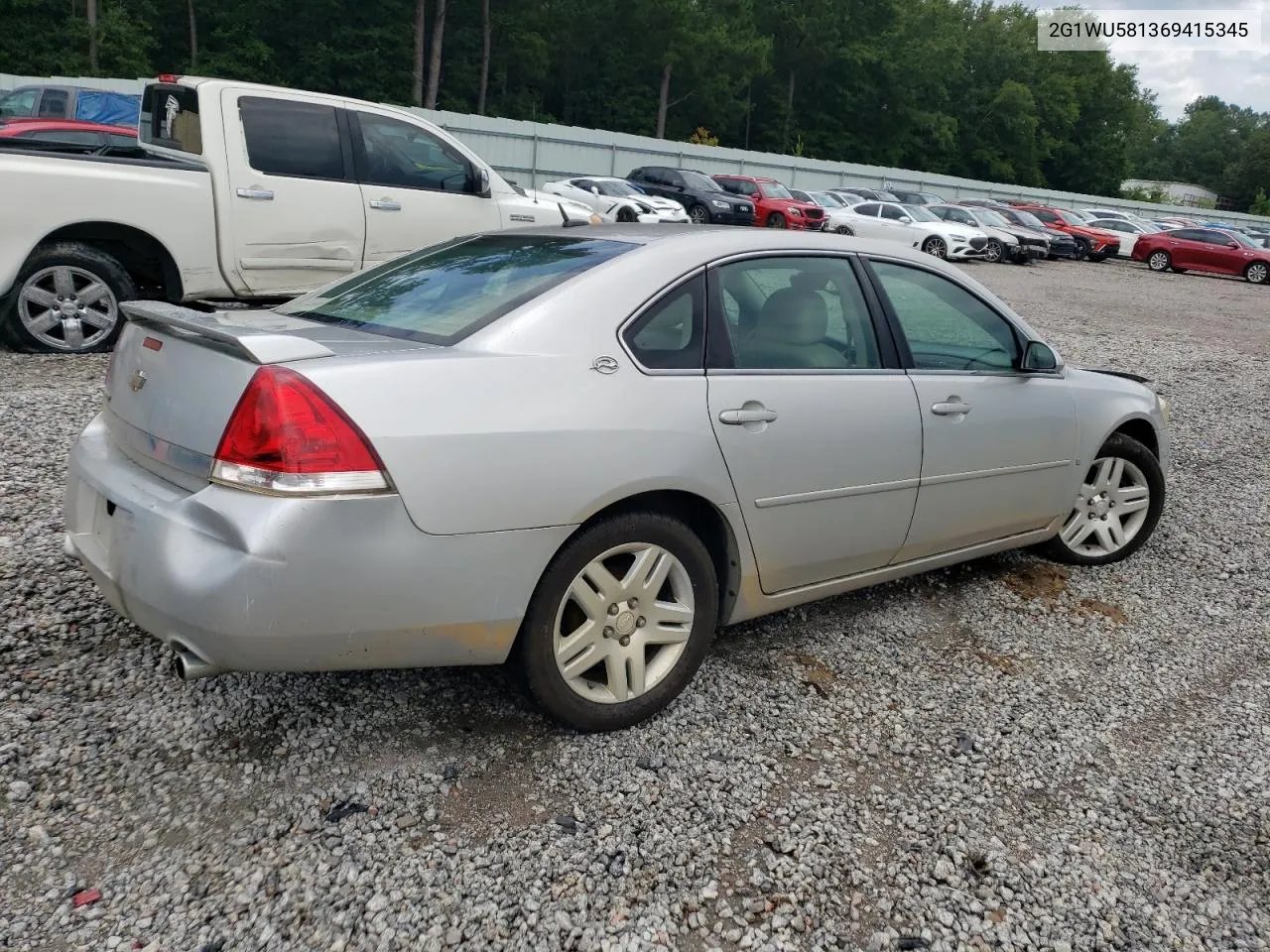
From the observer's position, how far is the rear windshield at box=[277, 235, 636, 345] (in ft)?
9.61

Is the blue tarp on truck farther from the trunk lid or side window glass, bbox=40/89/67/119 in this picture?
the trunk lid

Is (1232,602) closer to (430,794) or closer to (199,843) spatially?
(430,794)

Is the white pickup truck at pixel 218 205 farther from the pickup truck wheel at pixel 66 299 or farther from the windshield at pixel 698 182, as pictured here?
the windshield at pixel 698 182

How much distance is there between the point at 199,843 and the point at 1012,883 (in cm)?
199

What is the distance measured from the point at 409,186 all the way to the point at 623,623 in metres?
5.65

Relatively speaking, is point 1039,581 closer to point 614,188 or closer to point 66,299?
point 66,299

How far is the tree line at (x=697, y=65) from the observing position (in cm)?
4459

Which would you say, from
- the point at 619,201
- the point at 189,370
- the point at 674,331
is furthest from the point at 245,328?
the point at 619,201

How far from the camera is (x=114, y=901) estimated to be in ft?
7.19

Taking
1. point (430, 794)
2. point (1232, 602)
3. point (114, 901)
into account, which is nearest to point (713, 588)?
point (430, 794)

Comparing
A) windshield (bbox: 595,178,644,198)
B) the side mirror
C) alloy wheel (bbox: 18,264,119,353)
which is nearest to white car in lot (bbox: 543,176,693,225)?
windshield (bbox: 595,178,644,198)

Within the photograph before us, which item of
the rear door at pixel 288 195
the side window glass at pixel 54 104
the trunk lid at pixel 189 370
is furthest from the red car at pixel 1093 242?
the trunk lid at pixel 189 370

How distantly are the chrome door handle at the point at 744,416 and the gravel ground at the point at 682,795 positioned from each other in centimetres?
92

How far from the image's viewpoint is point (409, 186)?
757cm
